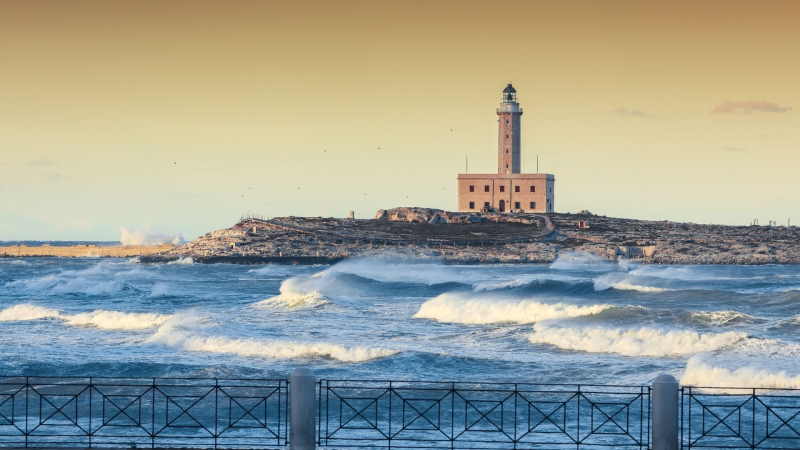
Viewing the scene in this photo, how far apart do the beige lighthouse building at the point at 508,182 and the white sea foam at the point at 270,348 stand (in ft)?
A: 287

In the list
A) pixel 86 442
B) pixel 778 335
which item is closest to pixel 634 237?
pixel 778 335

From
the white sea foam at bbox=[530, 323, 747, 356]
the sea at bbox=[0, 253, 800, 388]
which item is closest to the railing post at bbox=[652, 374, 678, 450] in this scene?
the sea at bbox=[0, 253, 800, 388]

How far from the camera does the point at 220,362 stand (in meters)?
24.6

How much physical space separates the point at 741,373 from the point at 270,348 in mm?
11025

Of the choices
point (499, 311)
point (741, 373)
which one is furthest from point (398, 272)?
point (741, 373)

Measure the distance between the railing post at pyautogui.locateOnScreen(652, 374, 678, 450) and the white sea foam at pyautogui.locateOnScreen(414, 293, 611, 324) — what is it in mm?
22221

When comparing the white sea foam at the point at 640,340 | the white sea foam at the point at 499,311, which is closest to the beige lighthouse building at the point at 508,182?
the white sea foam at the point at 499,311

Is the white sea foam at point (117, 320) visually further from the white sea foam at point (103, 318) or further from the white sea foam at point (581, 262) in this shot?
the white sea foam at point (581, 262)

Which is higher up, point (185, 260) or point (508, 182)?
point (508, 182)

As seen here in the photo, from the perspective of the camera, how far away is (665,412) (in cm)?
1179

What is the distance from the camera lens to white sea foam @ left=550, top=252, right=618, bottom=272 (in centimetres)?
9800

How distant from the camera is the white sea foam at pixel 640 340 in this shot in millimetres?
26203

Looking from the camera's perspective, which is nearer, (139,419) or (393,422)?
(139,419)

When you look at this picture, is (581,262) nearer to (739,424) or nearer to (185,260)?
(185,260)
